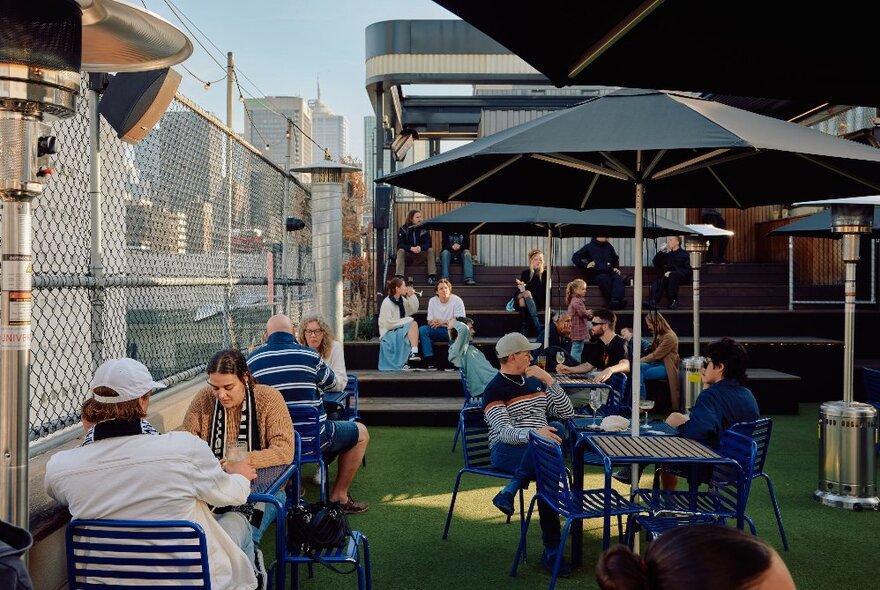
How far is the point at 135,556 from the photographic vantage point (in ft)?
9.59

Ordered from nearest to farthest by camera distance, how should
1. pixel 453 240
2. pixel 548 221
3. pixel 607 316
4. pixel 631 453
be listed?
pixel 631 453
pixel 548 221
pixel 607 316
pixel 453 240

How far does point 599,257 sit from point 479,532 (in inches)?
367

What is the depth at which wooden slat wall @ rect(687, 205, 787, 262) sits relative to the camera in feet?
59.0

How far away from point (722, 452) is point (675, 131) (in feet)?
6.68

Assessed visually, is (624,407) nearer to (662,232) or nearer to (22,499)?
(662,232)

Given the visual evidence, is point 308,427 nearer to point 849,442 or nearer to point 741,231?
point 849,442

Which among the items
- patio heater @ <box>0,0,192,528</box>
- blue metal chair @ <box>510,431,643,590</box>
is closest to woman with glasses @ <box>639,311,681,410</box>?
blue metal chair @ <box>510,431,643,590</box>

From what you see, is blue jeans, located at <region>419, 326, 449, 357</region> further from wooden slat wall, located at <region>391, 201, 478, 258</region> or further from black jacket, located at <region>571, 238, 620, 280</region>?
wooden slat wall, located at <region>391, 201, 478, 258</region>

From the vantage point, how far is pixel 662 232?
953 centimetres

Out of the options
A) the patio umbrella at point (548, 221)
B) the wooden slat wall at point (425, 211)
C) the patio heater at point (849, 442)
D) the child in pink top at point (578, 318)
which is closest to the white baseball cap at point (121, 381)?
the patio heater at point (849, 442)

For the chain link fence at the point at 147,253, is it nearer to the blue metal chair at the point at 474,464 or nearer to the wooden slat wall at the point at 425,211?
the blue metal chair at the point at 474,464

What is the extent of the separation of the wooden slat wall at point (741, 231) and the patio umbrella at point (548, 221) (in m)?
8.60

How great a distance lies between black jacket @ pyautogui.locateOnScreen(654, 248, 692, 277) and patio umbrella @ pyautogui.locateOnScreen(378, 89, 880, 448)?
25.5ft

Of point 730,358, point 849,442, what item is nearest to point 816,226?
point 849,442
